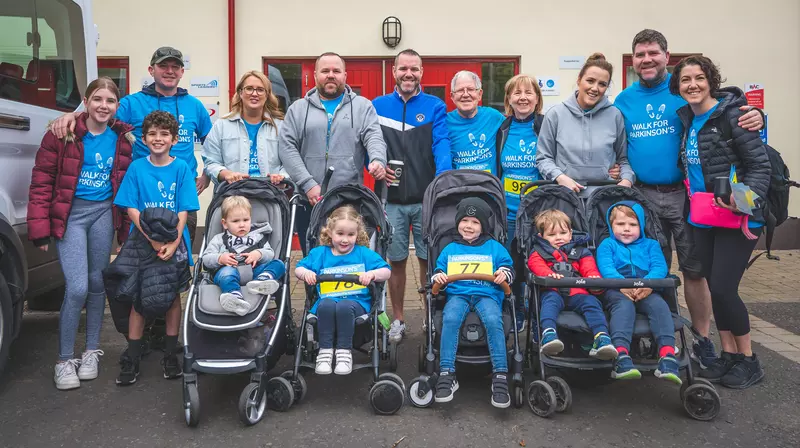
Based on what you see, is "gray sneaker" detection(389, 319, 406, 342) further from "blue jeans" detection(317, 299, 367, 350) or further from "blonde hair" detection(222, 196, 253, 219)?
"blonde hair" detection(222, 196, 253, 219)

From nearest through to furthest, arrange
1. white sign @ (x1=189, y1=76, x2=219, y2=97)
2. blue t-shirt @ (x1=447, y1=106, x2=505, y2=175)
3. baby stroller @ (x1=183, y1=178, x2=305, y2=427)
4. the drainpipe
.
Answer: baby stroller @ (x1=183, y1=178, x2=305, y2=427) < blue t-shirt @ (x1=447, y1=106, x2=505, y2=175) < the drainpipe < white sign @ (x1=189, y1=76, x2=219, y2=97)

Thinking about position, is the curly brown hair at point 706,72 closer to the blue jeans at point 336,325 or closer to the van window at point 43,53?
the blue jeans at point 336,325

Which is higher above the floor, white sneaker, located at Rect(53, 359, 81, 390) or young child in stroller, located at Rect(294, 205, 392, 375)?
young child in stroller, located at Rect(294, 205, 392, 375)

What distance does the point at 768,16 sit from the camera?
912 centimetres

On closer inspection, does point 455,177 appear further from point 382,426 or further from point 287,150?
point 382,426

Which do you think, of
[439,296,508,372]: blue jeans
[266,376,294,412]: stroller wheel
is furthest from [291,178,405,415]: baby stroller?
[439,296,508,372]: blue jeans

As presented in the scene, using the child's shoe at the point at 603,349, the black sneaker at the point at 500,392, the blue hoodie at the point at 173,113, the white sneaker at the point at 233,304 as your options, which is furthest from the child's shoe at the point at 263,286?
the child's shoe at the point at 603,349

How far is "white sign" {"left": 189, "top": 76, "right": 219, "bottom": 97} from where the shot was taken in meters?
8.82

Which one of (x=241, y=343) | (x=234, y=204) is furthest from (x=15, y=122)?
(x=241, y=343)

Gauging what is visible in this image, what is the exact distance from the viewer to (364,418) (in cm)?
370

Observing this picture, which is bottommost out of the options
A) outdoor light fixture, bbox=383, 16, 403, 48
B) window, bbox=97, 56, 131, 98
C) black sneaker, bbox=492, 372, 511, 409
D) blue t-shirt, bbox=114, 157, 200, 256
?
black sneaker, bbox=492, 372, 511, 409

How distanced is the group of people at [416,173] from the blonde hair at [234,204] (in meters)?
0.01

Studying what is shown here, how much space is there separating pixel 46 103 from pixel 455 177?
309 cm

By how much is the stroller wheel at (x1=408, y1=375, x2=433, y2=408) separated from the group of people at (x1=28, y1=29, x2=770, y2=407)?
4.5 inches
